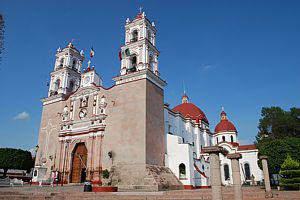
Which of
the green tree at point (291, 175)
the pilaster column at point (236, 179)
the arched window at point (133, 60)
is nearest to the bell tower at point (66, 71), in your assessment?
the arched window at point (133, 60)

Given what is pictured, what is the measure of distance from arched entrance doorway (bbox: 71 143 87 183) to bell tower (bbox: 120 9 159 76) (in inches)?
371

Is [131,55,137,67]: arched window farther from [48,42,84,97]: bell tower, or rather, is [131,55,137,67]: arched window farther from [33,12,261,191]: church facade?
[48,42,84,97]: bell tower

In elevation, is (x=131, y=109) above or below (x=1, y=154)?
above

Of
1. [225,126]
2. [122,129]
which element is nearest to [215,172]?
[122,129]

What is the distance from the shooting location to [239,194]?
29.7ft

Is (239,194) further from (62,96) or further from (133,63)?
(62,96)

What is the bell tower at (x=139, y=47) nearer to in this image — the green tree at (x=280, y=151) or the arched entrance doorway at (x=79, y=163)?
the arched entrance doorway at (x=79, y=163)

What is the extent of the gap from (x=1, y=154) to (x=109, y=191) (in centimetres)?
2188

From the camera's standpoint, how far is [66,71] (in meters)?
30.3

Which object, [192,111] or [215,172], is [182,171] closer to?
[215,172]

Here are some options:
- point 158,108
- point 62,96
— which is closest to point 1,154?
point 62,96

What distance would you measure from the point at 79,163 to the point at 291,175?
64.7 ft

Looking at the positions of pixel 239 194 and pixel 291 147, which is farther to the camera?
pixel 291 147

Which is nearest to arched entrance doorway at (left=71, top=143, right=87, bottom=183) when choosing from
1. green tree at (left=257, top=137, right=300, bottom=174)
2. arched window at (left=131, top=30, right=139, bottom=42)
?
arched window at (left=131, top=30, right=139, bottom=42)
